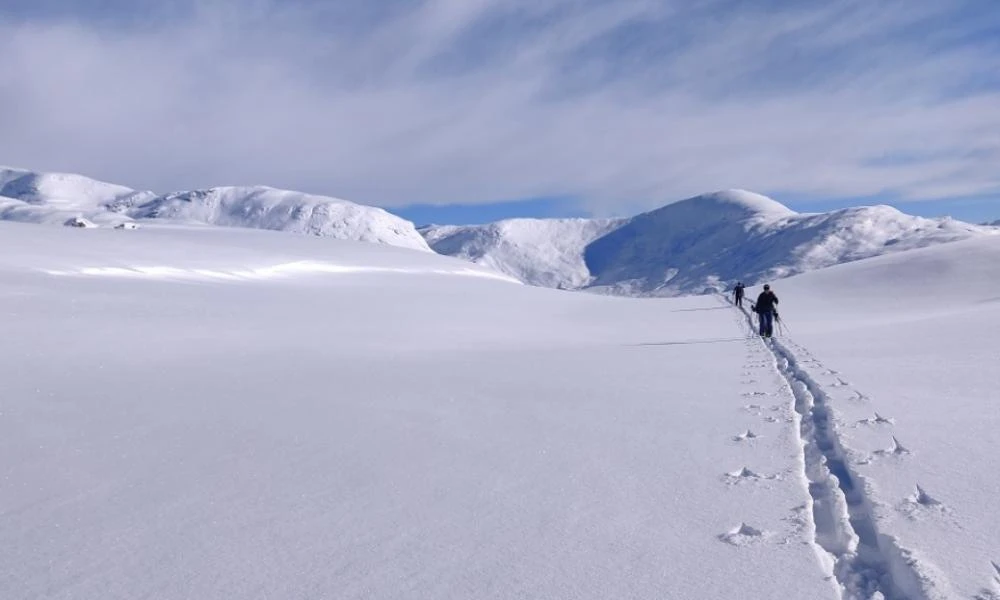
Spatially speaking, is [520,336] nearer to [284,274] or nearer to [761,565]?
[761,565]

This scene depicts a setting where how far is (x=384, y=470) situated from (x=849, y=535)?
3.43 meters

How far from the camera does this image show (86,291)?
19250mm

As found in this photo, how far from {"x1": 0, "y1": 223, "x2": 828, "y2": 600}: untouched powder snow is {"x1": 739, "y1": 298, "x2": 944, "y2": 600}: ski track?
13cm

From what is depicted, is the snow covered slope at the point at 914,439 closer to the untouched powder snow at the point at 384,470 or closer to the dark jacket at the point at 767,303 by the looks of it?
the untouched powder snow at the point at 384,470

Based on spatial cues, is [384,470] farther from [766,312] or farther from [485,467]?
[766,312]

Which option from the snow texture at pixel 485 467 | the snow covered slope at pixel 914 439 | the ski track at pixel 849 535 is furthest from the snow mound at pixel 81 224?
the ski track at pixel 849 535

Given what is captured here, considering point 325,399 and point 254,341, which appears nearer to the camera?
point 325,399

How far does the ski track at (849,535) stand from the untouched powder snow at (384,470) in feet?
Result: 0.44

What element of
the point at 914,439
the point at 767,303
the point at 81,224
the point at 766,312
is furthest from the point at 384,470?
the point at 81,224

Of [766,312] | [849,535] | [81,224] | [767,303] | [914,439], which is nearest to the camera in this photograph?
[849,535]

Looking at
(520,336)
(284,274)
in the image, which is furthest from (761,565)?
(284,274)

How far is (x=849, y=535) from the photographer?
174 inches

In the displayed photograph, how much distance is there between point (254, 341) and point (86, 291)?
719 centimetres

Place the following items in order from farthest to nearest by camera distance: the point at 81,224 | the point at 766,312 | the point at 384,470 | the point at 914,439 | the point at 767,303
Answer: the point at 81,224 < the point at 767,303 < the point at 766,312 < the point at 914,439 < the point at 384,470
